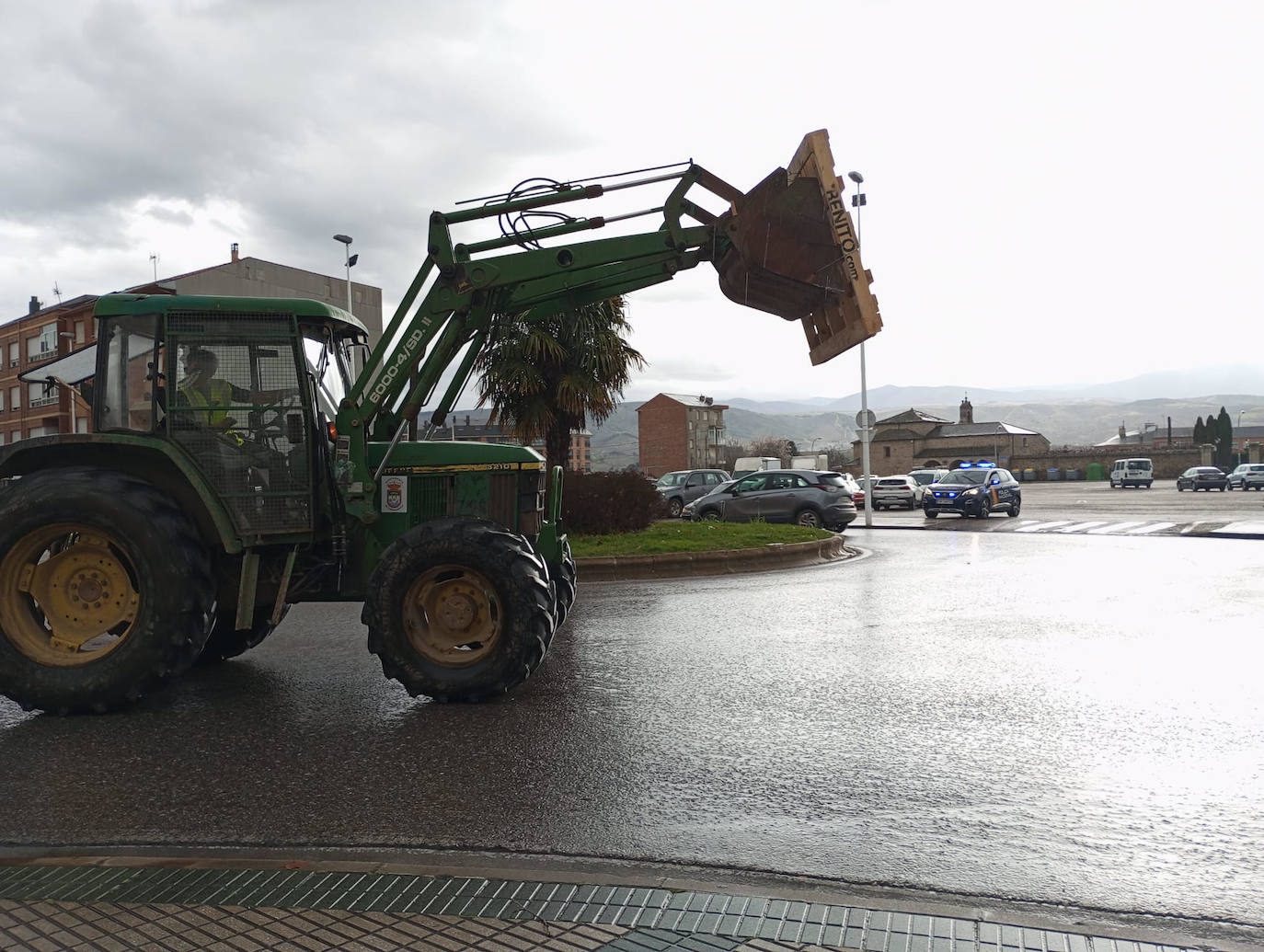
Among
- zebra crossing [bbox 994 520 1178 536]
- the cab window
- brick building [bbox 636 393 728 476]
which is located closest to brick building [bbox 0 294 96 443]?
zebra crossing [bbox 994 520 1178 536]

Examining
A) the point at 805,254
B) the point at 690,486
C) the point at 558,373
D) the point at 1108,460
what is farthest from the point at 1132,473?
the point at 805,254

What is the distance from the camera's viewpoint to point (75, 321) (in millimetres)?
59938

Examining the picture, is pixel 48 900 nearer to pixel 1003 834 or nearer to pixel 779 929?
pixel 779 929

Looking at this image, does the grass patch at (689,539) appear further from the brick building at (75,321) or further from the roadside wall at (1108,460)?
the roadside wall at (1108,460)

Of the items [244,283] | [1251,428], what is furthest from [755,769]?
[1251,428]

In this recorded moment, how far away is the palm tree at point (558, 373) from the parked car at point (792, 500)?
15.5 ft

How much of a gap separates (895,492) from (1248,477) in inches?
1073

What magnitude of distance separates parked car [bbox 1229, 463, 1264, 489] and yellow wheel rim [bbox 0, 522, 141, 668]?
59090 millimetres

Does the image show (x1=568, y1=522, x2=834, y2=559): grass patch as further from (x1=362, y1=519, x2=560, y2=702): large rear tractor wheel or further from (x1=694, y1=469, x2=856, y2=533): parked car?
(x1=362, y1=519, x2=560, y2=702): large rear tractor wheel

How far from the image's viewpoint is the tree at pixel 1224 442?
93.8 metres

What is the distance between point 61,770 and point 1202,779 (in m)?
5.58

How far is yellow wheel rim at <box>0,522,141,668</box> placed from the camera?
21.4 feet

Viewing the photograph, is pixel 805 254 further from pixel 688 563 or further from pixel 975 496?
pixel 975 496

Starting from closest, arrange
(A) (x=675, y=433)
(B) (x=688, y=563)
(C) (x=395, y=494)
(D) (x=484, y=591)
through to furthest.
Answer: (D) (x=484, y=591) < (C) (x=395, y=494) < (B) (x=688, y=563) < (A) (x=675, y=433)
